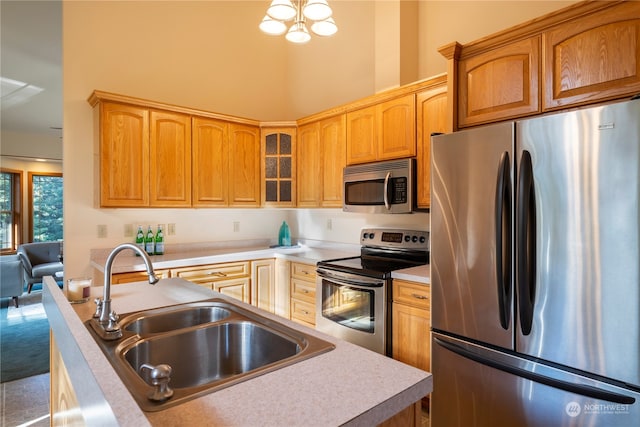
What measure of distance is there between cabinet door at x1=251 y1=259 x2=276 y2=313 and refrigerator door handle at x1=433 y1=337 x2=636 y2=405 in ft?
6.48

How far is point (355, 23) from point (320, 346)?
3526 mm

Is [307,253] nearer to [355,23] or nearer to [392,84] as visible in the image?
[392,84]

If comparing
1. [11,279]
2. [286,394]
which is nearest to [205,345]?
[286,394]

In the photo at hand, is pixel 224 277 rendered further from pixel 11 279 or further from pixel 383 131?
pixel 11 279

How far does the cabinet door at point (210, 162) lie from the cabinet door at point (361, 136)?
1229 millimetres

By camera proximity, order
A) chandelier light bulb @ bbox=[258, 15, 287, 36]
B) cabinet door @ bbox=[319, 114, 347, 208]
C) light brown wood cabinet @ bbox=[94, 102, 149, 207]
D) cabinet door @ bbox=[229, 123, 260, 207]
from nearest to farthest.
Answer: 1. chandelier light bulb @ bbox=[258, 15, 287, 36]
2. light brown wood cabinet @ bbox=[94, 102, 149, 207]
3. cabinet door @ bbox=[319, 114, 347, 208]
4. cabinet door @ bbox=[229, 123, 260, 207]

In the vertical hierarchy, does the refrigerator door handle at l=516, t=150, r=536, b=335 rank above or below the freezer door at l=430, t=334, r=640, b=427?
above

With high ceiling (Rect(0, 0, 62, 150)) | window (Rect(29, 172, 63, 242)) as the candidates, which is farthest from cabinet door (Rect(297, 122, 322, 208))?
window (Rect(29, 172, 63, 242))

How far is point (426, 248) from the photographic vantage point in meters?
2.81

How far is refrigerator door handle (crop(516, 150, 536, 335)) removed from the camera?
1.54 meters

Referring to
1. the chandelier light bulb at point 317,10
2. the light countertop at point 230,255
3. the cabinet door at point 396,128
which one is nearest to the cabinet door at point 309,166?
the light countertop at point 230,255

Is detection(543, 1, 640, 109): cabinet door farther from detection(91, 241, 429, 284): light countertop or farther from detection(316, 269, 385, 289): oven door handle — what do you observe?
detection(316, 269, 385, 289): oven door handle

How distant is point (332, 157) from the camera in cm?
333

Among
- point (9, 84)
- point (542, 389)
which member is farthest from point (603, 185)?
point (9, 84)
